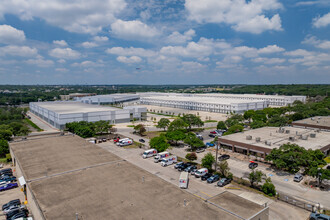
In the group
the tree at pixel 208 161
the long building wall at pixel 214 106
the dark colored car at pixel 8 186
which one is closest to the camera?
the dark colored car at pixel 8 186

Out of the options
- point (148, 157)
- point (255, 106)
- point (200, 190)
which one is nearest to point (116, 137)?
point (148, 157)

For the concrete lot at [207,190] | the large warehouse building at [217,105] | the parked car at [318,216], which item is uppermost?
the large warehouse building at [217,105]

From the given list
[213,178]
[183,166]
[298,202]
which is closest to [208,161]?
[213,178]

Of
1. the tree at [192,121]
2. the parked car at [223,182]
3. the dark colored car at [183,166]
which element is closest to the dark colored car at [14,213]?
the dark colored car at [183,166]

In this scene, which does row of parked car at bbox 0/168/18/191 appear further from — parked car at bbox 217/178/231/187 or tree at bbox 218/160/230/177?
tree at bbox 218/160/230/177

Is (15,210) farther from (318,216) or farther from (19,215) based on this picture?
(318,216)

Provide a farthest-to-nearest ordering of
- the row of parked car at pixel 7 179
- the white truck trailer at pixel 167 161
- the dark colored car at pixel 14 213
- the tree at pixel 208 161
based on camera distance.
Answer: the white truck trailer at pixel 167 161
the tree at pixel 208 161
the row of parked car at pixel 7 179
the dark colored car at pixel 14 213

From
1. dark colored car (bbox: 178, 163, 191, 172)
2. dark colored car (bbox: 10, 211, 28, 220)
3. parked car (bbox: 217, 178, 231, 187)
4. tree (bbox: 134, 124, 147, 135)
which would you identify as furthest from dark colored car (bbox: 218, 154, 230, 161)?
dark colored car (bbox: 10, 211, 28, 220)

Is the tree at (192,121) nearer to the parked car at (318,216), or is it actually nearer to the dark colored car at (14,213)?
the parked car at (318,216)
